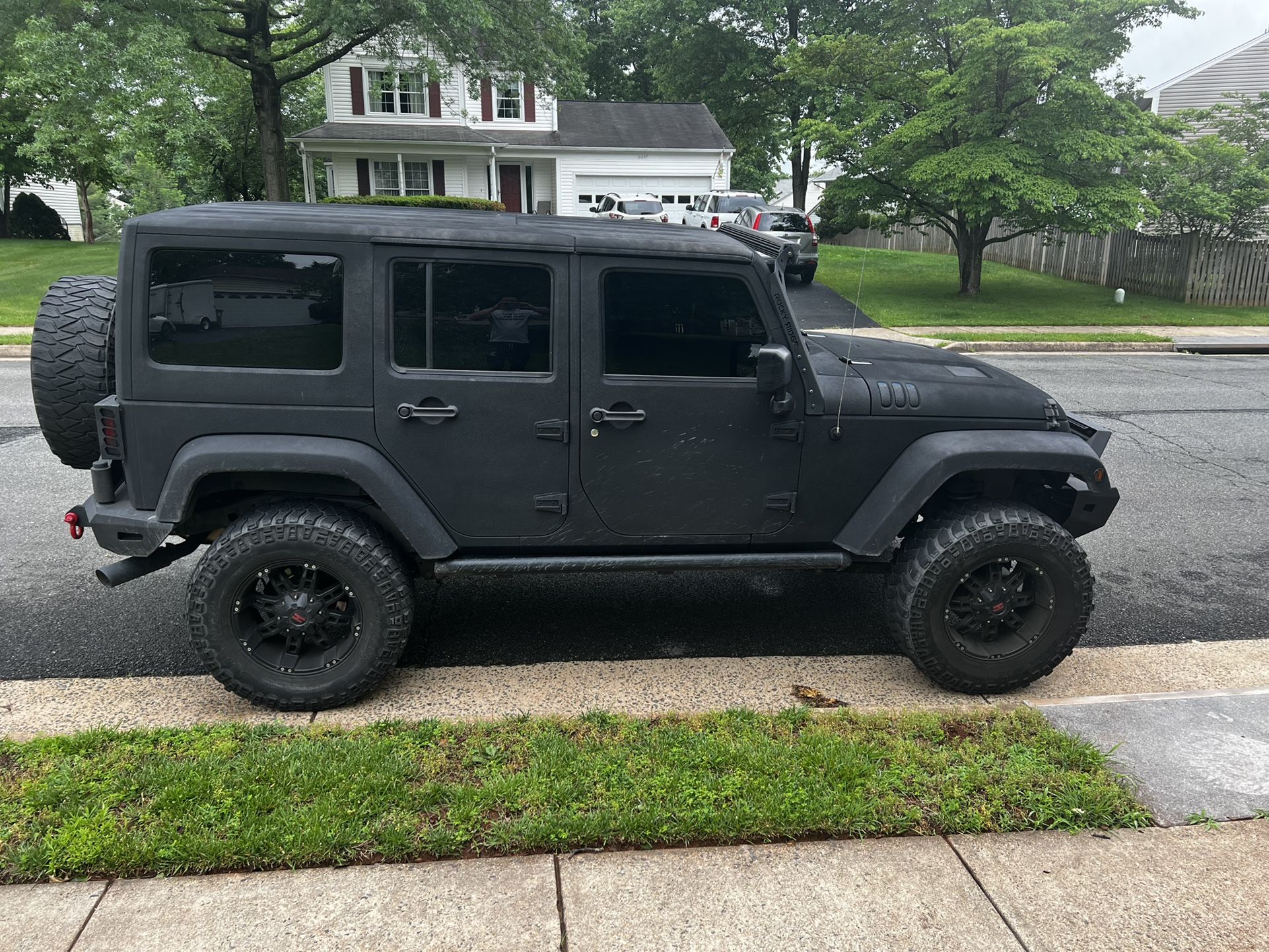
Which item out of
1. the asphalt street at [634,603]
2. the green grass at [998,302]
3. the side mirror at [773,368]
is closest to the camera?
the side mirror at [773,368]

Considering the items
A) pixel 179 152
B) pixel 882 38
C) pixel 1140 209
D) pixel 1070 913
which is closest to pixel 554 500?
pixel 1070 913

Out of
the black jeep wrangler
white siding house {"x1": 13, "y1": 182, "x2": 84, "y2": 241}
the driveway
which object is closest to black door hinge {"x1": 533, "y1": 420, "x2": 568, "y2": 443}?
the black jeep wrangler

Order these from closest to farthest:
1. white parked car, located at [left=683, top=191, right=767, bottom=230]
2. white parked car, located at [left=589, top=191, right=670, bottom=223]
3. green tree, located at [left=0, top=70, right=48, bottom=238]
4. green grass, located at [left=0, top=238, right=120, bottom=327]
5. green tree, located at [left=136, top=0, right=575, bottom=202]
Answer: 1. green grass, located at [left=0, top=238, right=120, bottom=327]
2. green tree, located at [left=136, top=0, right=575, bottom=202]
3. white parked car, located at [left=683, top=191, right=767, bottom=230]
4. white parked car, located at [left=589, top=191, right=670, bottom=223]
5. green tree, located at [left=0, top=70, right=48, bottom=238]

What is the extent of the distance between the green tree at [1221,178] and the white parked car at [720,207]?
943cm

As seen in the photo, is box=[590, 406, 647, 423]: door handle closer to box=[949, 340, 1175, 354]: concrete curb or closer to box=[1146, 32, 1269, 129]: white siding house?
box=[949, 340, 1175, 354]: concrete curb

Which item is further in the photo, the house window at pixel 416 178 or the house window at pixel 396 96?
the house window at pixel 416 178

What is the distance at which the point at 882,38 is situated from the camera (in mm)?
27844

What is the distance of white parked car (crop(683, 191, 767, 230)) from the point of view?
24.5 m

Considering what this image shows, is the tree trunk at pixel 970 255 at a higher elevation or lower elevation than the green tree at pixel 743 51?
lower

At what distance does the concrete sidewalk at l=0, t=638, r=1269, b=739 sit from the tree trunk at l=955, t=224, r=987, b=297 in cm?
1795

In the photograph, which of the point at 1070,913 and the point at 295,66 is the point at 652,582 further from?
the point at 295,66

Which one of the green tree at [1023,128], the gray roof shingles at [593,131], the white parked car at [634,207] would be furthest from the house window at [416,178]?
the green tree at [1023,128]

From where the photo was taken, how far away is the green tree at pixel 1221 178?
1970 centimetres

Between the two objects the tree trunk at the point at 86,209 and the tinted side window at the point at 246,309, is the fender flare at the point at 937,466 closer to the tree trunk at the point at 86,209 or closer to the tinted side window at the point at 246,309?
the tinted side window at the point at 246,309
